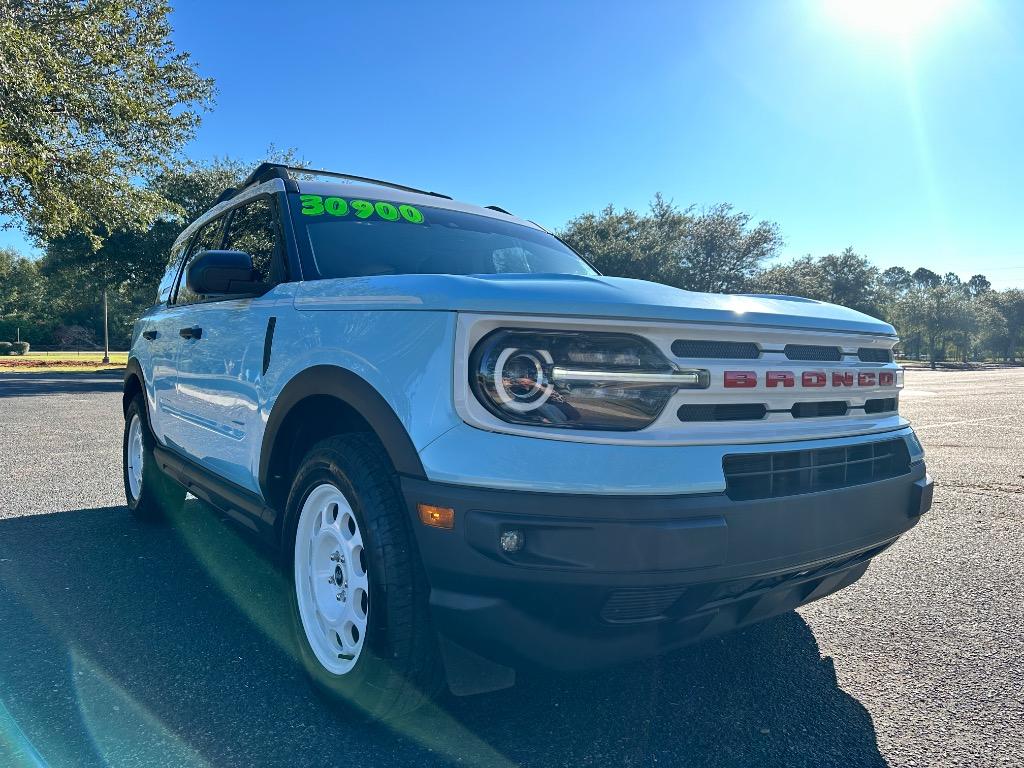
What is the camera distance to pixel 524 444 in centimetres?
165

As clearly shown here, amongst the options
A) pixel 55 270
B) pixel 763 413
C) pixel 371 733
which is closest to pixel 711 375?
pixel 763 413

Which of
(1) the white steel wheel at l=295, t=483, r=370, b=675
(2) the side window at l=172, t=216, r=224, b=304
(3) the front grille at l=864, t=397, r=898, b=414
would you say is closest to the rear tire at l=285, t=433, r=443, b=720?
(1) the white steel wheel at l=295, t=483, r=370, b=675

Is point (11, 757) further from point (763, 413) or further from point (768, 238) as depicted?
point (768, 238)

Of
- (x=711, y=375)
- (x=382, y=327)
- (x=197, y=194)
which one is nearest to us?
(x=711, y=375)

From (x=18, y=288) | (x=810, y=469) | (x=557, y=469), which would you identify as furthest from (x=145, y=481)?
(x=18, y=288)

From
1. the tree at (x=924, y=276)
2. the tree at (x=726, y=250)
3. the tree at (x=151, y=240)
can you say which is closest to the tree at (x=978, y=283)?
the tree at (x=924, y=276)

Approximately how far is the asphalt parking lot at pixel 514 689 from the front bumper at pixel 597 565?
1.50 feet

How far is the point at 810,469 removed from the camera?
75.8 inches

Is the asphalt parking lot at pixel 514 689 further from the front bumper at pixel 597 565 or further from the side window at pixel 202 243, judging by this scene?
the side window at pixel 202 243

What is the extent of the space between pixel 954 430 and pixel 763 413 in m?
9.53

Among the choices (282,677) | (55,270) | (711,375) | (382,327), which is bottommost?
(282,677)

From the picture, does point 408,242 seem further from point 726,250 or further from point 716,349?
point 726,250

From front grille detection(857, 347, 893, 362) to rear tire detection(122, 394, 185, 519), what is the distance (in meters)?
3.65

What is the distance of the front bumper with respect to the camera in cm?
159
